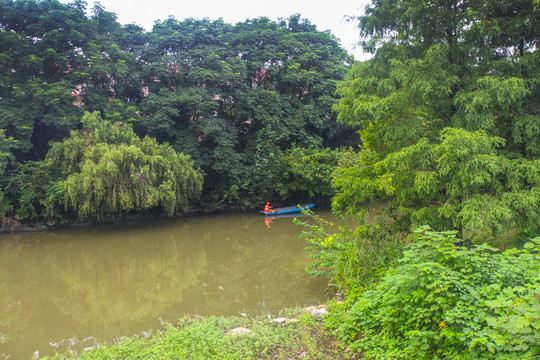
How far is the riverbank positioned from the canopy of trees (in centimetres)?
797

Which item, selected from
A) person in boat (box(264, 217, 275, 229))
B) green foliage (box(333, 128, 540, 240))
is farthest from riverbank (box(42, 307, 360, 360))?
person in boat (box(264, 217, 275, 229))

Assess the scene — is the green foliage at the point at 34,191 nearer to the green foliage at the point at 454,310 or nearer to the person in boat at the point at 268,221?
the person in boat at the point at 268,221

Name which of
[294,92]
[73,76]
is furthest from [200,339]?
[294,92]

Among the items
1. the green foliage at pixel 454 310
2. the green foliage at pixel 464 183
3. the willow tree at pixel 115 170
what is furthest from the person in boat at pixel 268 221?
the green foliage at pixel 454 310

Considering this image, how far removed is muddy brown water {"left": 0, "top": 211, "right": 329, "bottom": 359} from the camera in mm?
→ 5754

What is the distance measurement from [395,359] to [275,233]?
896 centimetres

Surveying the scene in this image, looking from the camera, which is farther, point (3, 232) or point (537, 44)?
point (3, 232)

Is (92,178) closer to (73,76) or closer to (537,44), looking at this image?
(73,76)

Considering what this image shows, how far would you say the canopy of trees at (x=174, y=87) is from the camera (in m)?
12.3

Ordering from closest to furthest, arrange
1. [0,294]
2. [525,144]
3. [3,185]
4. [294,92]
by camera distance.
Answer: [525,144] < [0,294] < [3,185] < [294,92]

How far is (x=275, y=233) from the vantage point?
469 inches

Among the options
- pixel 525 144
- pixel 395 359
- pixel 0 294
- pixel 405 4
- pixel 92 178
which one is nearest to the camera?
pixel 395 359

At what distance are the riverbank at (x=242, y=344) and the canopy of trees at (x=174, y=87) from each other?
26.2ft

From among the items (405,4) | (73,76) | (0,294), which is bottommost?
(0,294)
